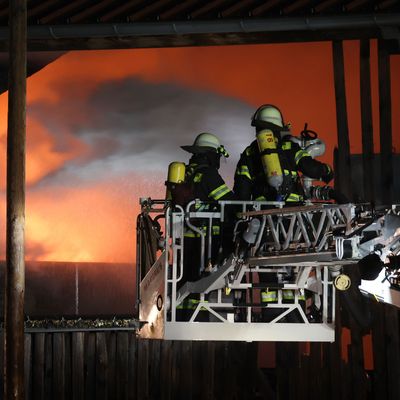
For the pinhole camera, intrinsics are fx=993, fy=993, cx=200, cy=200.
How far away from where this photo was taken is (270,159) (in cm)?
920

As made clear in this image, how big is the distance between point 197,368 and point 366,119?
466 cm

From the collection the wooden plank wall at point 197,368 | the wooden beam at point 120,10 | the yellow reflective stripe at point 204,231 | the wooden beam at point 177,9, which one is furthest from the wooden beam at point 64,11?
the yellow reflective stripe at point 204,231

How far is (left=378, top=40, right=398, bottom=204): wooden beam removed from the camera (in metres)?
15.1

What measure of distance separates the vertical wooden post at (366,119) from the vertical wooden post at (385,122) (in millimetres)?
186

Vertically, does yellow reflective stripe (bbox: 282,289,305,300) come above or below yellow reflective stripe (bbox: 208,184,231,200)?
below

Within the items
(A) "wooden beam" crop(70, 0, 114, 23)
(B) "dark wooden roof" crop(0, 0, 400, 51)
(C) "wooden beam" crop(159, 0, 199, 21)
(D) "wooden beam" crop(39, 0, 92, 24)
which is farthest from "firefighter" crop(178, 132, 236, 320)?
(D) "wooden beam" crop(39, 0, 92, 24)

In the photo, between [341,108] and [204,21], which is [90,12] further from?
[341,108]

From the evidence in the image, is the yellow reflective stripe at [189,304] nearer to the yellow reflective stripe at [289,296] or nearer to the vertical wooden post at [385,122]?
the yellow reflective stripe at [289,296]

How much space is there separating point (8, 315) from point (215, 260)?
2.10 m

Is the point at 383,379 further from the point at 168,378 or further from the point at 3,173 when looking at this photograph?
the point at 3,173

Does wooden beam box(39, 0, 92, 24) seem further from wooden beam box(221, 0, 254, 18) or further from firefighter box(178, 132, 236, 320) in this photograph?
firefighter box(178, 132, 236, 320)

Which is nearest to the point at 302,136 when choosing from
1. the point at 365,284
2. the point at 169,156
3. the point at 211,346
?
the point at 365,284

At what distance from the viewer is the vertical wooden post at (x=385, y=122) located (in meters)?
15.1

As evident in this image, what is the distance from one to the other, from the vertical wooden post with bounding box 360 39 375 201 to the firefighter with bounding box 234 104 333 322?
5664 millimetres
